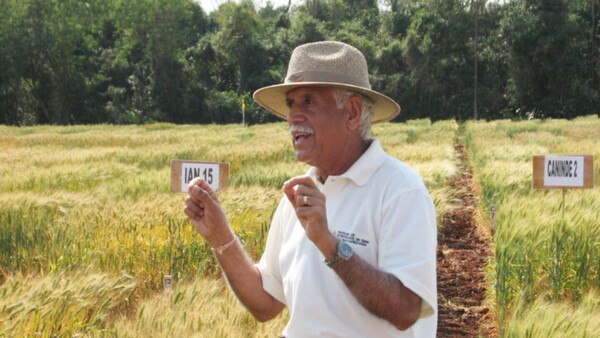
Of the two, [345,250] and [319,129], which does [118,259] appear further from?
[345,250]

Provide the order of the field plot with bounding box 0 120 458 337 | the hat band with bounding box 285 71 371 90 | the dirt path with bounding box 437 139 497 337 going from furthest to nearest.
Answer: the dirt path with bounding box 437 139 497 337 < the field plot with bounding box 0 120 458 337 < the hat band with bounding box 285 71 371 90

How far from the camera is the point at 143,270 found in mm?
4820

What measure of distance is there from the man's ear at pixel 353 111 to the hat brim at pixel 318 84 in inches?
1.0

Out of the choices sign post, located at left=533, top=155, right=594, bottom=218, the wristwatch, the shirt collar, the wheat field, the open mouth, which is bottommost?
the wheat field

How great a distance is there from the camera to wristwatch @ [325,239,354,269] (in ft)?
5.68

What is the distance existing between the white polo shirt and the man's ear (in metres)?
0.09

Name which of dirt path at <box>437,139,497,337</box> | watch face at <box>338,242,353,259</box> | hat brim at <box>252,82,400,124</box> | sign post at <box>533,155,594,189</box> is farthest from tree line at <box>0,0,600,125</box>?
watch face at <box>338,242,353,259</box>

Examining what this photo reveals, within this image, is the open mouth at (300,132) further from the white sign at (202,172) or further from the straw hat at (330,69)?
the white sign at (202,172)

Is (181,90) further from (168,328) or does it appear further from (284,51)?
(168,328)

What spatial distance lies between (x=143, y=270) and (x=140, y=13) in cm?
5213

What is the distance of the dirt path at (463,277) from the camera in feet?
16.3

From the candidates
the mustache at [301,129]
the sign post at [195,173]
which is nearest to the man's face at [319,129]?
the mustache at [301,129]

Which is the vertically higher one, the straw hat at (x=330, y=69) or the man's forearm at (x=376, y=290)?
the straw hat at (x=330, y=69)

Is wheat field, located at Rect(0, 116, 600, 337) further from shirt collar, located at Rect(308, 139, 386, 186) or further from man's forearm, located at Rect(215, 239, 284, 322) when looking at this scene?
shirt collar, located at Rect(308, 139, 386, 186)
